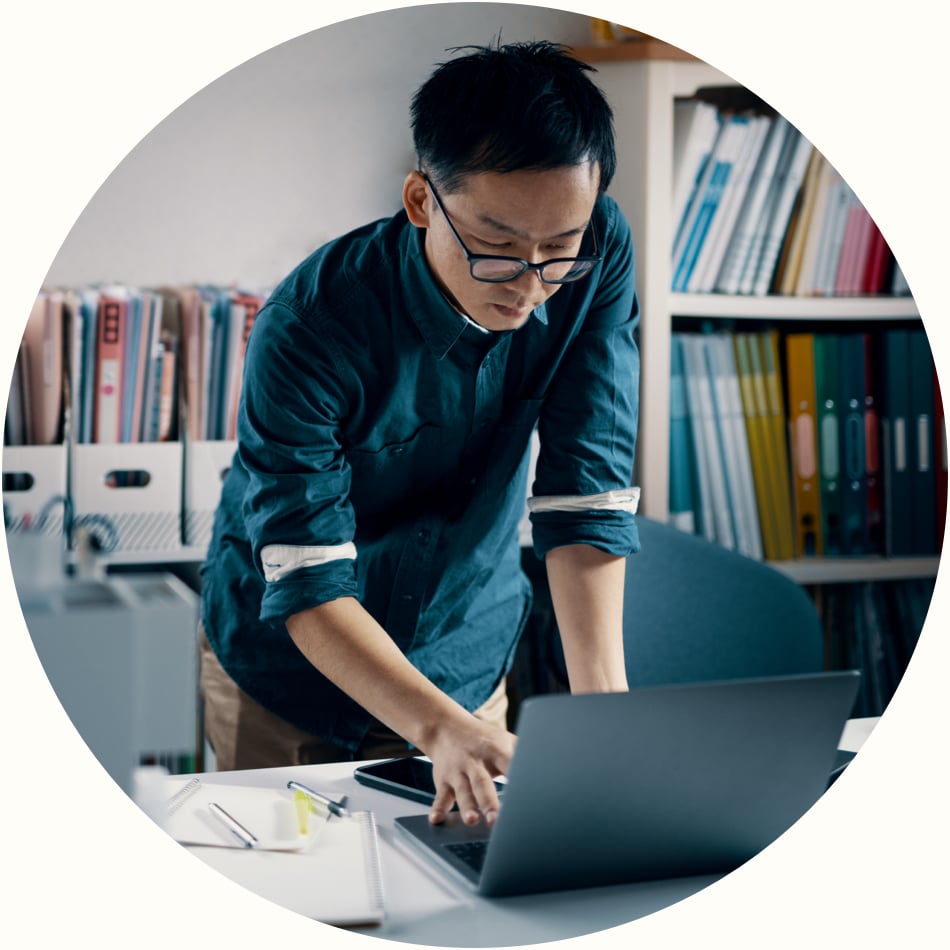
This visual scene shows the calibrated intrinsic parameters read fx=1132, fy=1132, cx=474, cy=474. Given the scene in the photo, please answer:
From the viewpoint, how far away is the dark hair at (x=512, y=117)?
0.94 meters

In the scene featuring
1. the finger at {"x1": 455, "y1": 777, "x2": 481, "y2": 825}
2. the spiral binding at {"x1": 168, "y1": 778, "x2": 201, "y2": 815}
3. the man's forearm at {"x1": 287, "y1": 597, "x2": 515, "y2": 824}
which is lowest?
the spiral binding at {"x1": 168, "y1": 778, "x2": 201, "y2": 815}

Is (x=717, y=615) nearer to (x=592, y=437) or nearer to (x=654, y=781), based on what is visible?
(x=592, y=437)

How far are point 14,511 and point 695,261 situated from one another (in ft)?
3.40

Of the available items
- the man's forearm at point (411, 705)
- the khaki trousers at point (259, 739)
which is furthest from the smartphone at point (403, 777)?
the khaki trousers at point (259, 739)

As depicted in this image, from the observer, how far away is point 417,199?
3.39ft

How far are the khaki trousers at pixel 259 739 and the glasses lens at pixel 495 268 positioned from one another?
511 millimetres

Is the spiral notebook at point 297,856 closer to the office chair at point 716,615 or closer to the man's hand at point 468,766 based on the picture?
the man's hand at point 468,766

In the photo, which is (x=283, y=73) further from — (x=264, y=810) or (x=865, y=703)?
(x=865, y=703)

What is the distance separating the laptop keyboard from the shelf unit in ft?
2.99

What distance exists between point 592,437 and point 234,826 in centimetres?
54

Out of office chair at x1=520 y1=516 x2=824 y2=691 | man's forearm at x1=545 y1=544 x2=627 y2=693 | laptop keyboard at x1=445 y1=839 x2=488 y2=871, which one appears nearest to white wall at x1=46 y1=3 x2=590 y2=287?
man's forearm at x1=545 y1=544 x2=627 y2=693

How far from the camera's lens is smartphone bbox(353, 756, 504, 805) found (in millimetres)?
953

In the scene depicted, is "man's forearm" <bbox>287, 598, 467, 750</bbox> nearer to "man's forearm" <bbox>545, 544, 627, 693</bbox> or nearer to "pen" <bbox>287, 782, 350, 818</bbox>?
"pen" <bbox>287, 782, 350, 818</bbox>

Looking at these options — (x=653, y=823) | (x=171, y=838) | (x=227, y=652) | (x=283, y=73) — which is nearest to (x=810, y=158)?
(x=283, y=73)
